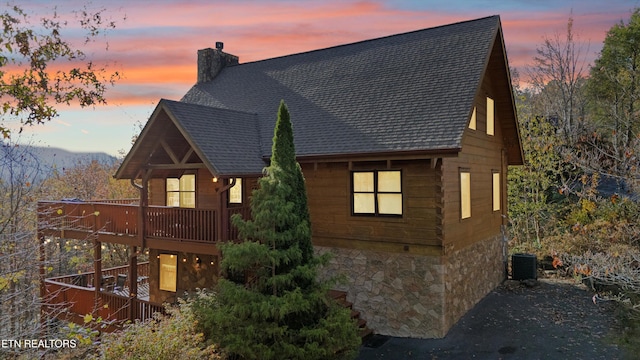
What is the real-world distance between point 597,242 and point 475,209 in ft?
22.8

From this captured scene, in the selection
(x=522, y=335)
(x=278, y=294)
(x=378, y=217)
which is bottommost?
(x=522, y=335)

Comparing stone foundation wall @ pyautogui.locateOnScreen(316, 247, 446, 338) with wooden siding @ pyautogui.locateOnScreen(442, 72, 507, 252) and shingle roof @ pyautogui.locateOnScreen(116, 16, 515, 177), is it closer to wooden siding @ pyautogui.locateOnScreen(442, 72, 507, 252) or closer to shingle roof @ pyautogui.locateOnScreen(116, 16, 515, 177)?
wooden siding @ pyautogui.locateOnScreen(442, 72, 507, 252)

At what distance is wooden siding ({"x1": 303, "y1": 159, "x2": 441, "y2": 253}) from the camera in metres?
11.3

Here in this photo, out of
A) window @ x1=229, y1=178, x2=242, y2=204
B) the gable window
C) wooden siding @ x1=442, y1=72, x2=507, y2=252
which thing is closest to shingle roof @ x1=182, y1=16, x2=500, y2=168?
wooden siding @ x1=442, y1=72, x2=507, y2=252

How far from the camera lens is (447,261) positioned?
1146 cm

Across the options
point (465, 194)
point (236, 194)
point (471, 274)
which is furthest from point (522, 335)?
point (236, 194)

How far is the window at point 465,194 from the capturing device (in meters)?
12.7

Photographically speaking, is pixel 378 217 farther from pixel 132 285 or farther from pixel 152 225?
pixel 132 285

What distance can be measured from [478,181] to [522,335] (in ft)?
16.3

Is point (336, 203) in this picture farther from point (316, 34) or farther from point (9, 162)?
point (316, 34)

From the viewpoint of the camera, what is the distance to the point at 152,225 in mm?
13211

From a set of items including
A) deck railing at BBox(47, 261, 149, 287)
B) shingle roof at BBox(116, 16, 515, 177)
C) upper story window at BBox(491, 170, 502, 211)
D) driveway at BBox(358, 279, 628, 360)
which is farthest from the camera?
deck railing at BBox(47, 261, 149, 287)

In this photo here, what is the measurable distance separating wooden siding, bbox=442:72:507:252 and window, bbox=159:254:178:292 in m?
9.30

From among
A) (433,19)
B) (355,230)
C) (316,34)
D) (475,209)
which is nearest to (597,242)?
(475,209)
